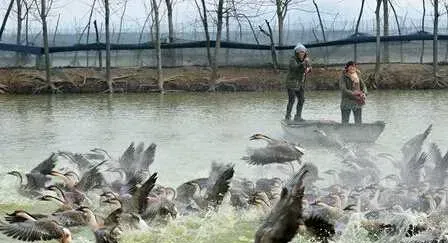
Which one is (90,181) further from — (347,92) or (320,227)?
(347,92)

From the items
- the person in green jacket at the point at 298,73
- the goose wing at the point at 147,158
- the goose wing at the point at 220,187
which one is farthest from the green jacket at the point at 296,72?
the goose wing at the point at 220,187

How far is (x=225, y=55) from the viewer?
40.3 metres

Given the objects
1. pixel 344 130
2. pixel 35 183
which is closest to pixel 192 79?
pixel 344 130

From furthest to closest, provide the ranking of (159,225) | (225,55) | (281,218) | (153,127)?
(225,55) → (153,127) → (159,225) → (281,218)

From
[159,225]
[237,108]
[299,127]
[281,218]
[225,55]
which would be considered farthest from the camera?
[225,55]

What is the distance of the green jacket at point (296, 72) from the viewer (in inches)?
755

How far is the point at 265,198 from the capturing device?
10578mm

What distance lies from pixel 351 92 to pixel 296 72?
1745 mm

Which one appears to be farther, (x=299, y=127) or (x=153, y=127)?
(x=153, y=127)

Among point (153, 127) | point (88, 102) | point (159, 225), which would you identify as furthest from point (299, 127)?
point (88, 102)

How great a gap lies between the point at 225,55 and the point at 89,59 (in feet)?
23.9

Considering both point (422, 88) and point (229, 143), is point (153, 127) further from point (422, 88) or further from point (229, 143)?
point (422, 88)

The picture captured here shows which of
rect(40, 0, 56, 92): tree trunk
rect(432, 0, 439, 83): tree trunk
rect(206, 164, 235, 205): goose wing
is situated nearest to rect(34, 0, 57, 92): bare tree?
rect(40, 0, 56, 92): tree trunk

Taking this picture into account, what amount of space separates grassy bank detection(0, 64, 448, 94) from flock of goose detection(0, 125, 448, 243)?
2275cm
